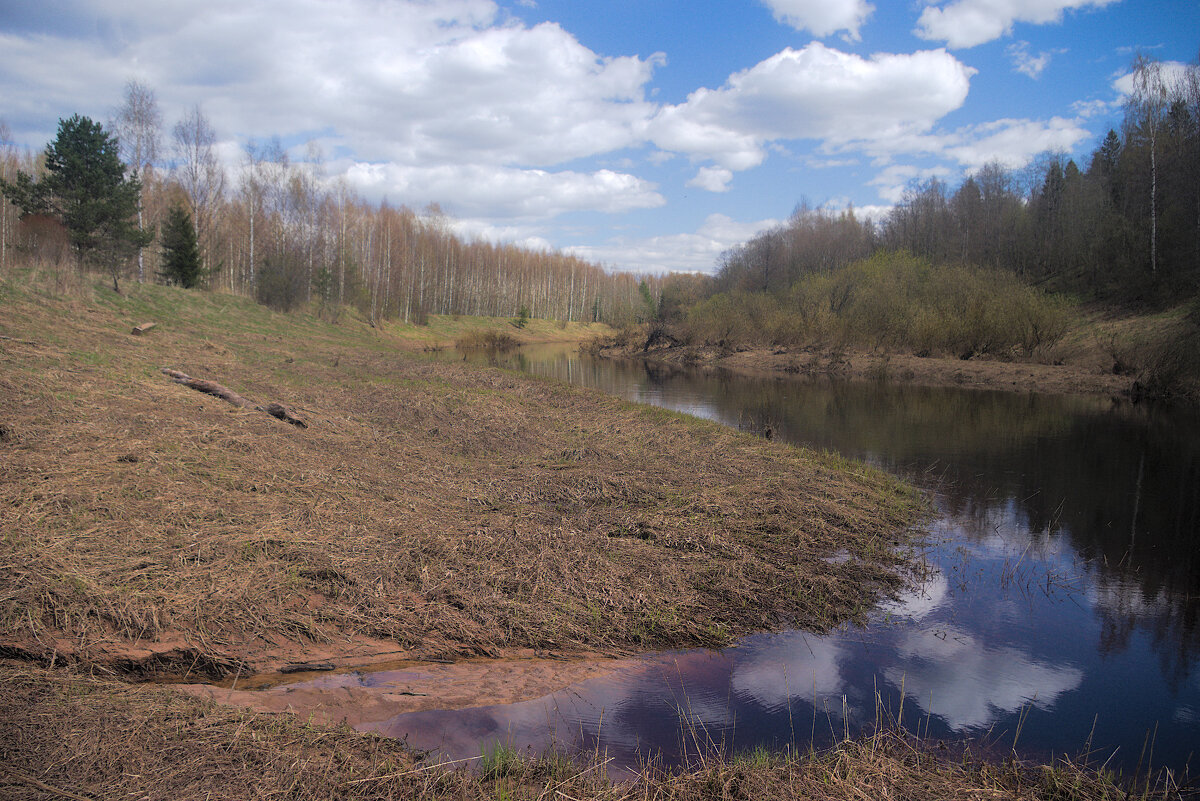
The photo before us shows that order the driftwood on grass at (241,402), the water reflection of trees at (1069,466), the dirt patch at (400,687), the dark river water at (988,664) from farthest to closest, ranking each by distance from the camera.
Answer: the driftwood on grass at (241,402), the water reflection of trees at (1069,466), the dark river water at (988,664), the dirt patch at (400,687)

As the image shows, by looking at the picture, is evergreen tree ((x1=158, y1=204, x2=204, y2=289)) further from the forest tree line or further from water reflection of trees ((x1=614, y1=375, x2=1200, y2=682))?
water reflection of trees ((x1=614, y1=375, x2=1200, y2=682))

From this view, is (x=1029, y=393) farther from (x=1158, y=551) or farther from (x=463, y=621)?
(x=463, y=621)

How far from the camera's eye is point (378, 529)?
24.0ft

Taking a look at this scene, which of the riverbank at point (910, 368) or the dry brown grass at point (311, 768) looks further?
the riverbank at point (910, 368)

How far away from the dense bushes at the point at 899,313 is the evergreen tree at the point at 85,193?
35131mm

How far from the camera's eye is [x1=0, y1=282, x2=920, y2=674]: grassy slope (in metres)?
5.25

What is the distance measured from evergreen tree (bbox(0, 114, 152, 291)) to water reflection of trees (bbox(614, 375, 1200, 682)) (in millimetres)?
27719

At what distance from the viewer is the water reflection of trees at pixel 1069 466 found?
7.71 meters

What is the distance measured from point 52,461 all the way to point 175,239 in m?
32.6

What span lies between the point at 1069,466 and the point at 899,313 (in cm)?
2710

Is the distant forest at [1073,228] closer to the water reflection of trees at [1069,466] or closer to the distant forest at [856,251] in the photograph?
the distant forest at [856,251]

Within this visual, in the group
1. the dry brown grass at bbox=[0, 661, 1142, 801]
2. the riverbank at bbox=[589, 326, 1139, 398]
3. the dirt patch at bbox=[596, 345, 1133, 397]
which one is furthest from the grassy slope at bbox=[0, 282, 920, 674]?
the riverbank at bbox=[589, 326, 1139, 398]

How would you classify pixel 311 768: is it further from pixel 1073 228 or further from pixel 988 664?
pixel 1073 228

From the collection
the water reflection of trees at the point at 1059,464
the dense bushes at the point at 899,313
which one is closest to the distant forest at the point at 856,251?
the dense bushes at the point at 899,313
